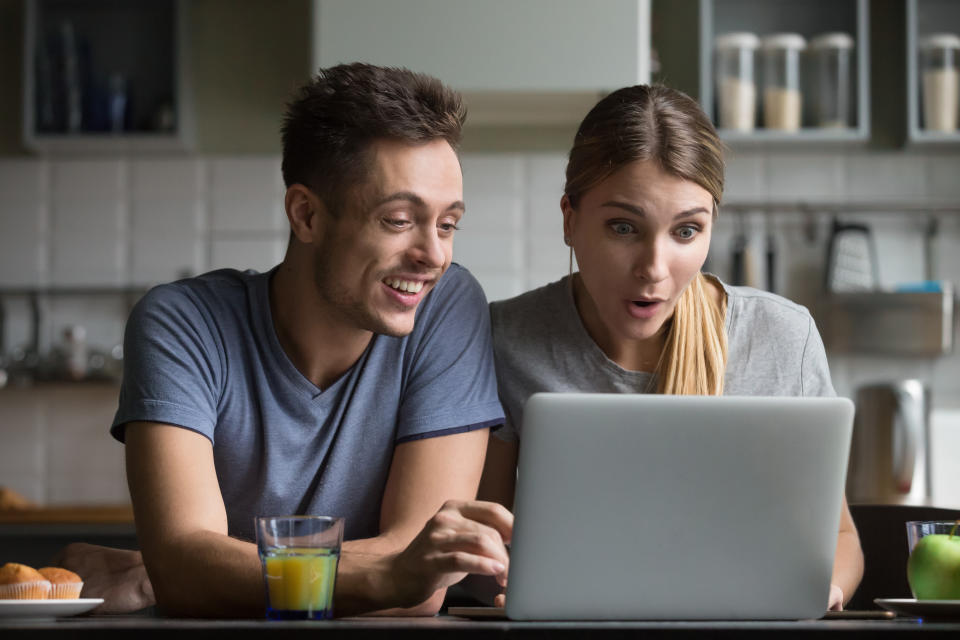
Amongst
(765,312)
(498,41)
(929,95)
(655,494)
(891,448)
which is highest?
(498,41)

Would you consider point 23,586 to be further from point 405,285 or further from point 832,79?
point 832,79

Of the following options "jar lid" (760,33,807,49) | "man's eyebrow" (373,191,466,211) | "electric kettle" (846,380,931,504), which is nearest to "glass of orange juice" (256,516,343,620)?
"man's eyebrow" (373,191,466,211)

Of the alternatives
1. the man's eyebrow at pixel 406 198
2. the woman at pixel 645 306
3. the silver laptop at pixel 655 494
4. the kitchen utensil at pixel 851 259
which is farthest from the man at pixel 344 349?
the kitchen utensil at pixel 851 259

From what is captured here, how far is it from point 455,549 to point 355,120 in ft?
2.23

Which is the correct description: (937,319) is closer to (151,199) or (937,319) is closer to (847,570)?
(847,570)

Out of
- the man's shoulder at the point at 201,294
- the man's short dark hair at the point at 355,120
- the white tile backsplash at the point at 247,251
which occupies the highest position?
the man's short dark hair at the point at 355,120

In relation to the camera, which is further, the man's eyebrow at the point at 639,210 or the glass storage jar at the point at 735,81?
the glass storage jar at the point at 735,81

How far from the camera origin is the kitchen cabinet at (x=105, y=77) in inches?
126

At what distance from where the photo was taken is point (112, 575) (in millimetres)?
1469

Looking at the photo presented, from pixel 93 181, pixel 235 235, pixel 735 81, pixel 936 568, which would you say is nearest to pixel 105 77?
pixel 93 181

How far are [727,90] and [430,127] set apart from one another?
1817 millimetres

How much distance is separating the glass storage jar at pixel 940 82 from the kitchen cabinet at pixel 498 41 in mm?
813

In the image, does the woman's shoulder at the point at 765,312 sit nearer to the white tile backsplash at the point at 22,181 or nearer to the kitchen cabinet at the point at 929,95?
the kitchen cabinet at the point at 929,95
